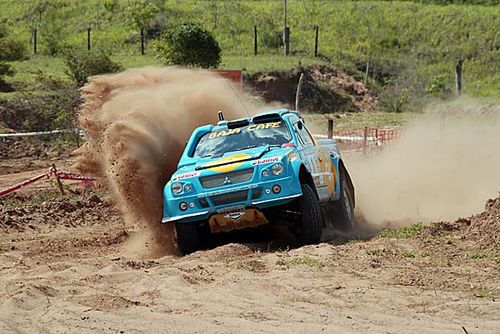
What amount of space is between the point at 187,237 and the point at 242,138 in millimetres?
1738

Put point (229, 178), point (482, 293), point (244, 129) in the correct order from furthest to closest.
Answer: point (244, 129) → point (229, 178) → point (482, 293)

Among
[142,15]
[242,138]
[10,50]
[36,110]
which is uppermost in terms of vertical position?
[142,15]

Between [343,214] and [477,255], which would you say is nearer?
[477,255]

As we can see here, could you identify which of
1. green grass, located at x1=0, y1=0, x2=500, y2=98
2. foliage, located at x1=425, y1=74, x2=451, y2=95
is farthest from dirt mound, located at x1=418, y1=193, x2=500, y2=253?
green grass, located at x1=0, y1=0, x2=500, y2=98

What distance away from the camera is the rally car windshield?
1227 cm

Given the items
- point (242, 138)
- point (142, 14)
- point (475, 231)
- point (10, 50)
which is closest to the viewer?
point (475, 231)

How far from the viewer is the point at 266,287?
862 centimetres

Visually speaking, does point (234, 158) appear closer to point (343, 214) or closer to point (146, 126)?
point (146, 126)

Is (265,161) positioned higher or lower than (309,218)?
higher

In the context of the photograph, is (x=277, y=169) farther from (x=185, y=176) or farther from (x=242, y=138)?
(x=242, y=138)

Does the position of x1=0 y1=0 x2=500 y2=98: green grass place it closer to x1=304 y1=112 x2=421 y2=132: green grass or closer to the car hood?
x1=304 y1=112 x2=421 y2=132: green grass

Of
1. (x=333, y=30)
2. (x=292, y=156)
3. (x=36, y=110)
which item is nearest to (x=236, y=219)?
(x=292, y=156)

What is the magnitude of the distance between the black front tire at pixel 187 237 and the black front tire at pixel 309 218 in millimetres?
1333

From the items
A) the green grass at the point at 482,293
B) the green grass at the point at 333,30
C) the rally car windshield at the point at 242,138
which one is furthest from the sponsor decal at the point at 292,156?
the green grass at the point at 333,30
